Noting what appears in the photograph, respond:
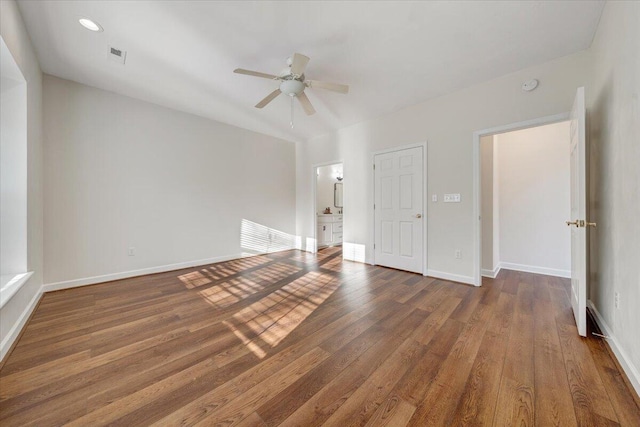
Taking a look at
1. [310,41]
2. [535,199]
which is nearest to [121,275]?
[310,41]

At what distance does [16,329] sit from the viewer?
6.29ft

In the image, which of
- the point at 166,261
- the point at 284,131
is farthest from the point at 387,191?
the point at 166,261

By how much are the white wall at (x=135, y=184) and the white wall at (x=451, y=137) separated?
2.29 m

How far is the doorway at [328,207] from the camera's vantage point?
240 inches

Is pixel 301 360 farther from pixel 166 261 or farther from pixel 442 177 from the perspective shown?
pixel 166 261

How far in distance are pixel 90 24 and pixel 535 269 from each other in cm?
629

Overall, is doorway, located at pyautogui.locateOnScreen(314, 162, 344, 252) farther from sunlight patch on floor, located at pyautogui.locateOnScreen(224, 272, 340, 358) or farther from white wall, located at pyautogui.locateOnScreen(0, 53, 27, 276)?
white wall, located at pyautogui.locateOnScreen(0, 53, 27, 276)

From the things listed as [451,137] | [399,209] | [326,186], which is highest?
[451,137]

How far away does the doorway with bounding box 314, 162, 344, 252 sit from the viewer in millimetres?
6090

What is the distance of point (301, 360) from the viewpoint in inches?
64.0

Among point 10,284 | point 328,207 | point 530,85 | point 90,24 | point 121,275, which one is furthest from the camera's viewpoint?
point 328,207

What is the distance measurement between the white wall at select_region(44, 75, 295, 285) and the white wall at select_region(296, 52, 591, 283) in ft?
7.51

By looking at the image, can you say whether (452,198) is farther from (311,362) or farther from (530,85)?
(311,362)

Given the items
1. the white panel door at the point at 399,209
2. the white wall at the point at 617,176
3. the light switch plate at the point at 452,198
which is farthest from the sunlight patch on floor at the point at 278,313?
the white wall at the point at 617,176
